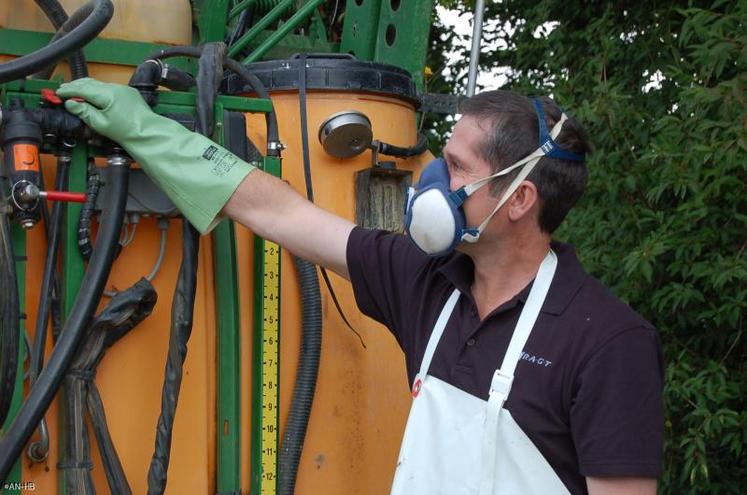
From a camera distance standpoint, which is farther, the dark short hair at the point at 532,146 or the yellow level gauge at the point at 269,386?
the yellow level gauge at the point at 269,386

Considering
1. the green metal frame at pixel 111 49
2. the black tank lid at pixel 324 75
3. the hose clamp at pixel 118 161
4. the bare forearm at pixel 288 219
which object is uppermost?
the green metal frame at pixel 111 49

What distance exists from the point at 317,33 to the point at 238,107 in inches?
32.1

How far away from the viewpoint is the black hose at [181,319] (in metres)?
2.13

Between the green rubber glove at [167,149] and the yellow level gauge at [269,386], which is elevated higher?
the green rubber glove at [167,149]

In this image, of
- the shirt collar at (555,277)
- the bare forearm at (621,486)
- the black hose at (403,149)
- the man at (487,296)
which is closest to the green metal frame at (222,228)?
the man at (487,296)

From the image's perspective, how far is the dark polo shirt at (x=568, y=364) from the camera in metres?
1.91

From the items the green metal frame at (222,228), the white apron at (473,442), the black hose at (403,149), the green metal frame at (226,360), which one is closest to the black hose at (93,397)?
the green metal frame at (222,228)

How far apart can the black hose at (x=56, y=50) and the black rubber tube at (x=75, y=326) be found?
259 millimetres

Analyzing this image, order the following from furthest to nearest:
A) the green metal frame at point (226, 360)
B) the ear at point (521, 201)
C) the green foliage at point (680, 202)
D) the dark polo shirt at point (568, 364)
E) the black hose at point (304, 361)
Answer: the green foliage at point (680, 202)
the black hose at point (304, 361)
the green metal frame at point (226, 360)
the ear at point (521, 201)
the dark polo shirt at point (568, 364)

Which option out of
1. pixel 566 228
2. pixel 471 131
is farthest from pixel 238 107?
pixel 566 228

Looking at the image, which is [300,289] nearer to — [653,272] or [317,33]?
[317,33]

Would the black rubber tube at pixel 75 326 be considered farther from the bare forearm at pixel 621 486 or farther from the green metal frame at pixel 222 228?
the bare forearm at pixel 621 486

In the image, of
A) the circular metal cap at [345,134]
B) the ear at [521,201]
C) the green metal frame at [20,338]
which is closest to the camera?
the green metal frame at [20,338]

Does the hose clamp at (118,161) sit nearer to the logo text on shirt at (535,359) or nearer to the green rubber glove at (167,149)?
the green rubber glove at (167,149)
